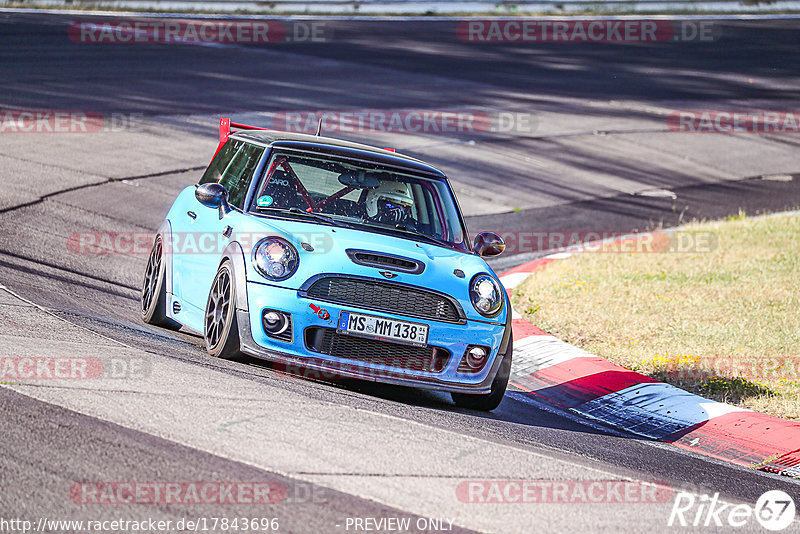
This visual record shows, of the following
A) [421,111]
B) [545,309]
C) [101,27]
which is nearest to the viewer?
[545,309]

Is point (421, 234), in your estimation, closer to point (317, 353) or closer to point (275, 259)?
point (275, 259)

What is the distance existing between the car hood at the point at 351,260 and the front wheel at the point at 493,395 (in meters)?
0.29

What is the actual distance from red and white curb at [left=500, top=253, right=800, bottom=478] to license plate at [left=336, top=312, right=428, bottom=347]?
1.81m

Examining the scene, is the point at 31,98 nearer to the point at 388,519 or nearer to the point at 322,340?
the point at 322,340

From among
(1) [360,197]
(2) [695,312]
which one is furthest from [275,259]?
(2) [695,312]

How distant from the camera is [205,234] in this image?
753 centimetres

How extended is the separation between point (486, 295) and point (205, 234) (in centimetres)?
213

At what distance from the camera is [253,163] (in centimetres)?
761

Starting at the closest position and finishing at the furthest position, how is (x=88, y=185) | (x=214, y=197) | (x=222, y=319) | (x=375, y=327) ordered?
(x=375, y=327) < (x=222, y=319) < (x=214, y=197) < (x=88, y=185)

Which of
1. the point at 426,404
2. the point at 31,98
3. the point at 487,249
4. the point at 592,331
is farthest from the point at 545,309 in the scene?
the point at 31,98

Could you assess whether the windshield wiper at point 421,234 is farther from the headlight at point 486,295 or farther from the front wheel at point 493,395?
the front wheel at point 493,395

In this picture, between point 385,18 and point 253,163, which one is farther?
point 385,18

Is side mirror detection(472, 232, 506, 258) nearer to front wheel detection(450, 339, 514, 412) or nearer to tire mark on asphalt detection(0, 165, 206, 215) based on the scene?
front wheel detection(450, 339, 514, 412)

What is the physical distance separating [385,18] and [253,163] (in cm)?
3073
